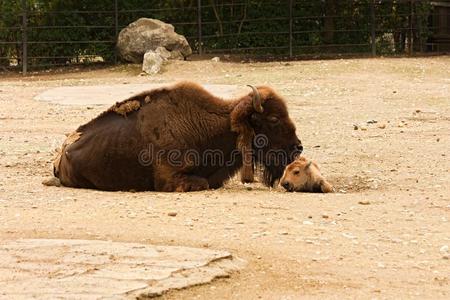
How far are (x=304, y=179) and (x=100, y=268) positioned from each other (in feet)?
12.7

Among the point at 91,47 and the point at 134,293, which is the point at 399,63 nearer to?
the point at 91,47

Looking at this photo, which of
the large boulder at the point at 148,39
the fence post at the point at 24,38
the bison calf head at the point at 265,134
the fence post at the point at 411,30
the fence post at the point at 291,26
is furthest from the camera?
the fence post at the point at 411,30

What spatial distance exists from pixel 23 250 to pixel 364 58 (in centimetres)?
2037

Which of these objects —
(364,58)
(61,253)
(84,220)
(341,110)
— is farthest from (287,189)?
(364,58)

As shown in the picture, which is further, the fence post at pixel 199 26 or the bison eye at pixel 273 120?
the fence post at pixel 199 26

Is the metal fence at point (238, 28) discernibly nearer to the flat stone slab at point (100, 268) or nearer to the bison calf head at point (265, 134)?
the bison calf head at point (265, 134)

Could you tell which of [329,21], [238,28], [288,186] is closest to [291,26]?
[329,21]

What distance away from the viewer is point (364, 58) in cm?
2633

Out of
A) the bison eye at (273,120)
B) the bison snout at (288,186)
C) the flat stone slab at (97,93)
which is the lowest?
the bison snout at (288,186)

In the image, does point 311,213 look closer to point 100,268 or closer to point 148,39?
point 100,268

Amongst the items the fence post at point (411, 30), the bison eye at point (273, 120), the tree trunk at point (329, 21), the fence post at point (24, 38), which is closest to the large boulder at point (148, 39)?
the fence post at point (24, 38)

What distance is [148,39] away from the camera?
25922 mm

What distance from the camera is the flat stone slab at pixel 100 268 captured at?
5977 millimetres

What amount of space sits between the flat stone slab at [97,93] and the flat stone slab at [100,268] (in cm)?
1153
